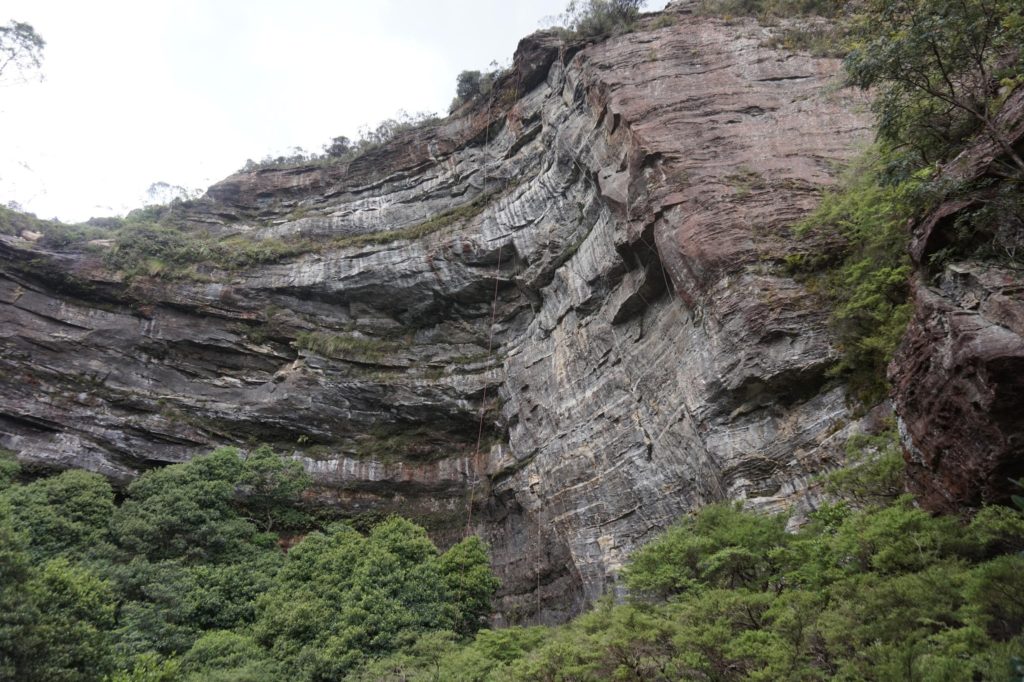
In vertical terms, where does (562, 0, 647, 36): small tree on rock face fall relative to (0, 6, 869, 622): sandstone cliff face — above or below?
above

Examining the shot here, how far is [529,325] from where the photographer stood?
2070 cm

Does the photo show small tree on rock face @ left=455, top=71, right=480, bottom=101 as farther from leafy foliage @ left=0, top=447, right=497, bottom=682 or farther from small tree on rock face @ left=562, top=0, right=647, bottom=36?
leafy foliage @ left=0, top=447, right=497, bottom=682

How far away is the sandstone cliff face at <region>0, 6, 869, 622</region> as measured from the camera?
12.9 m

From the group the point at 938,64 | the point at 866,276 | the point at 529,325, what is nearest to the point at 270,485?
the point at 529,325

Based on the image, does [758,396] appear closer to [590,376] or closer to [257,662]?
[590,376]

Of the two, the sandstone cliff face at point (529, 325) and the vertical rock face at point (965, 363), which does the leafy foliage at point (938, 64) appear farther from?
the sandstone cliff face at point (529, 325)

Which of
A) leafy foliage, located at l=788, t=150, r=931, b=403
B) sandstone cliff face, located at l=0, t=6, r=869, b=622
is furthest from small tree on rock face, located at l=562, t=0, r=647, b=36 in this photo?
leafy foliage, located at l=788, t=150, r=931, b=403

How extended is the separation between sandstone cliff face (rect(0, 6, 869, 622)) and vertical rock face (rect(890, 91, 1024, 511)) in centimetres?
343

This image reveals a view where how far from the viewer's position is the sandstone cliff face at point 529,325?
506 inches

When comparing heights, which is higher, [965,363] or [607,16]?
[607,16]

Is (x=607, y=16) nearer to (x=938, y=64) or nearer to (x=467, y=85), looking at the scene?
(x=467, y=85)

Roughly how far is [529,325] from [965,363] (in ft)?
49.2

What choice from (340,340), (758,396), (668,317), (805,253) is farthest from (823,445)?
(340,340)

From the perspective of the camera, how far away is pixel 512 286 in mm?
21781
